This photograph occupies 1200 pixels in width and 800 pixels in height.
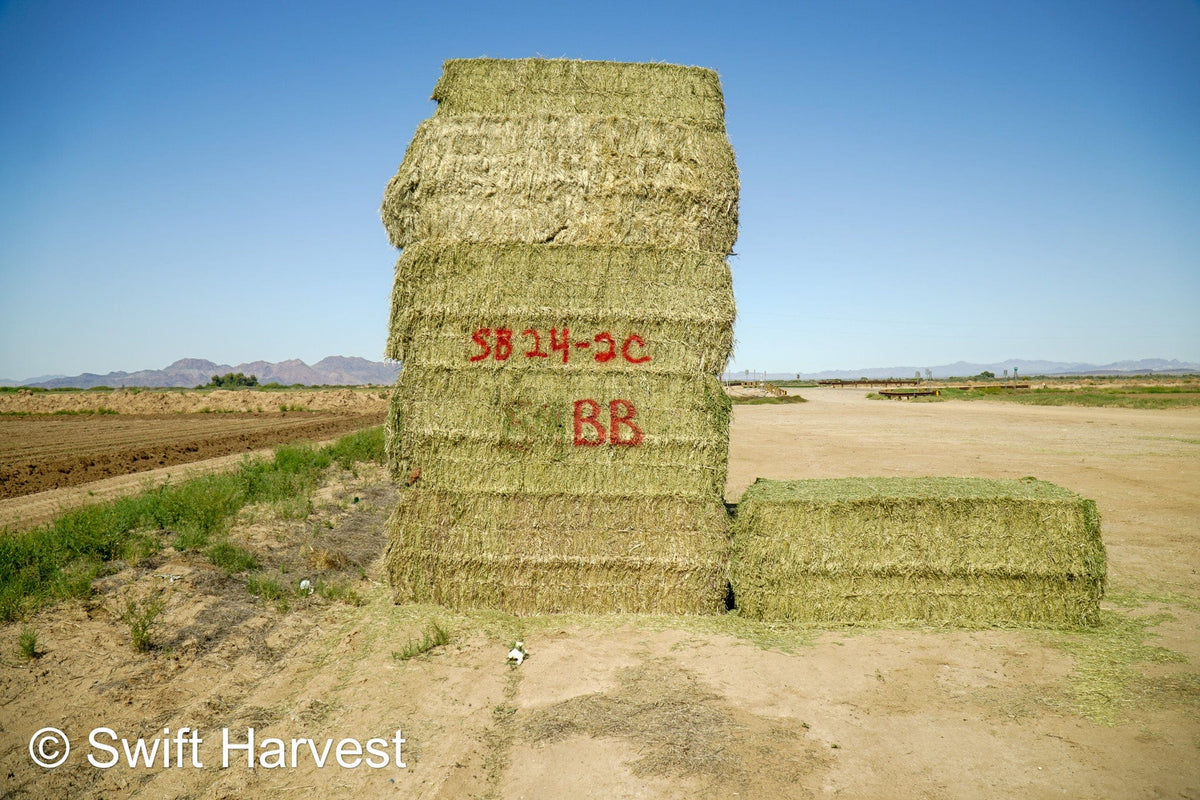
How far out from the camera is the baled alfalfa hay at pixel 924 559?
611 centimetres

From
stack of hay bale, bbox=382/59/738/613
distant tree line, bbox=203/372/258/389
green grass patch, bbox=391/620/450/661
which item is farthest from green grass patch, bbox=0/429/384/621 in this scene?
distant tree line, bbox=203/372/258/389

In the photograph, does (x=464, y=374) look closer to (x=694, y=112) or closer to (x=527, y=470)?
(x=527, y=470)

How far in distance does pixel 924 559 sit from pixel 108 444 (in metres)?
25.2

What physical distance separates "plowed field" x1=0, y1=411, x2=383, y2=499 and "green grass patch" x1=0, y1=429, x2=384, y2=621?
17.5 ft

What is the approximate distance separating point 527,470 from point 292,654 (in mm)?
2644

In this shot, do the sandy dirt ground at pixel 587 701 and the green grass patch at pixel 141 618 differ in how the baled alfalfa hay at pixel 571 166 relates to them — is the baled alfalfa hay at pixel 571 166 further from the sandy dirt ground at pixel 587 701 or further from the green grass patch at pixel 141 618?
the green grass patch at pixel 141 618

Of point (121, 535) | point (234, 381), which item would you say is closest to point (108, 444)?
point (121, 535)

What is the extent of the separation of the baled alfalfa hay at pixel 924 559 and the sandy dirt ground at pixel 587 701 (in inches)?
10.6

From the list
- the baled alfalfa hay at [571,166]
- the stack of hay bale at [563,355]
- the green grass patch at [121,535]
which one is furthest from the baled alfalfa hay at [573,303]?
the green grass patch at [121,535]

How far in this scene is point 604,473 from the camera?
21.6ft

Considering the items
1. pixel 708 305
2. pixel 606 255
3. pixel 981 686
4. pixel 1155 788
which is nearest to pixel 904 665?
pixel 981 686

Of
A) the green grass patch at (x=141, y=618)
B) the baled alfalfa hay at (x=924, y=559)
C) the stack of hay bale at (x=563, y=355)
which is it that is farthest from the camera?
the stack of hay bale at (x=563, y=355)

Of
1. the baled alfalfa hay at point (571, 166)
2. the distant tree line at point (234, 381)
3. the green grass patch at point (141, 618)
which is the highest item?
the baled alfalfa hay at point (571, 166)

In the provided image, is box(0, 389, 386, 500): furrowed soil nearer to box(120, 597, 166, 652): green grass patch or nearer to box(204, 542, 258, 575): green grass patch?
box(204, 542, 258, 575): green grass patch
